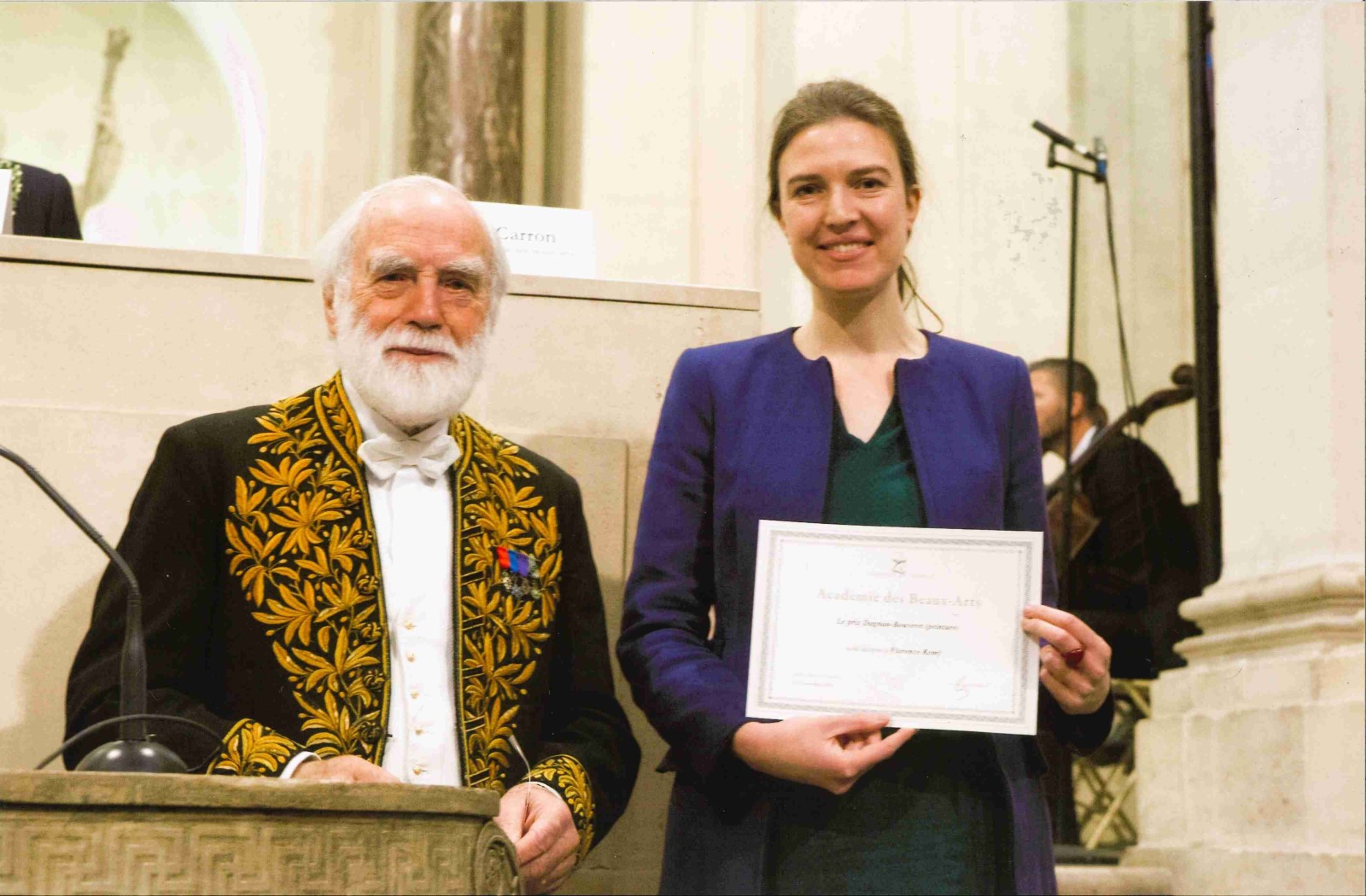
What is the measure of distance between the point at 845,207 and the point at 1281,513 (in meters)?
2.66

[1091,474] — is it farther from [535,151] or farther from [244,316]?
[244,316]

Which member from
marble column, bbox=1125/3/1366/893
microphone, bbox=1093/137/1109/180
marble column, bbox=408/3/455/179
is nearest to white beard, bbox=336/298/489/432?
marble column, bbox=1125/3/1366/893

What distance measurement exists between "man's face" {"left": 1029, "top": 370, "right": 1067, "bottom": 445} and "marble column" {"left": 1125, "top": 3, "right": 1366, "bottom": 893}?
5.33 feet

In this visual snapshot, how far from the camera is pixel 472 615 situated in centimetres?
259

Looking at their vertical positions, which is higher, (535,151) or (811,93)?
(535,151)

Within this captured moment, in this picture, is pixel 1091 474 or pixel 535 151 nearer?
pixel 1091 474

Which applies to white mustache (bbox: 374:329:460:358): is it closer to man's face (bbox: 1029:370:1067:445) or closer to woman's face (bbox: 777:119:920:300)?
woman's face (bbox: 777:119:920:300)

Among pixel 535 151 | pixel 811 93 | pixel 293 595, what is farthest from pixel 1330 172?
pixel 535 151

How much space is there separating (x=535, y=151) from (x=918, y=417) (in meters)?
5.24

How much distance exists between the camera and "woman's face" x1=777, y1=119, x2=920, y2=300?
8.41ft

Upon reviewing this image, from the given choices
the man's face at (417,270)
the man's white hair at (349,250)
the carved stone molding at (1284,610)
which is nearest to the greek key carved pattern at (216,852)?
the man's face at (417,270)

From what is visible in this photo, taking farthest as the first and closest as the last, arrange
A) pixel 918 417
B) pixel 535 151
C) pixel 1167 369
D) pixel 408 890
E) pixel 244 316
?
pixel 1167 369 < pixel 535 151 < pixel 244 316 < pixel 918 417 < pixel 408 890

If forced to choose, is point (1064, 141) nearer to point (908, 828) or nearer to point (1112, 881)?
point (1112, 881)

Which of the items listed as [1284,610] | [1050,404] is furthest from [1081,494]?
[1284,610]
